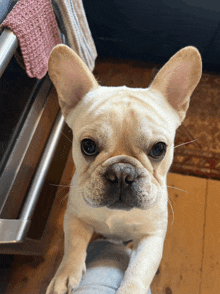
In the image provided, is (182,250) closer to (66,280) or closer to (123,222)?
(123,222)

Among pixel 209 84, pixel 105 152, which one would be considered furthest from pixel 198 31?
pixel 105 152

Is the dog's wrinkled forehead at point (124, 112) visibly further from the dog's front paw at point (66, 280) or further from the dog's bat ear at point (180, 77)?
the dog's front paw at point (66, 280)

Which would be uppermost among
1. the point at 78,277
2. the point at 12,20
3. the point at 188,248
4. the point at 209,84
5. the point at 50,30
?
the point at 12,20

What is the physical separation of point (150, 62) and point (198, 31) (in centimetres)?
46

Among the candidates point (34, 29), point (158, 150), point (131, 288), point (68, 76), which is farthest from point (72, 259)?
point (34, 29)

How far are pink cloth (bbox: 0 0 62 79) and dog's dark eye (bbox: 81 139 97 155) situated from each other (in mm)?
398

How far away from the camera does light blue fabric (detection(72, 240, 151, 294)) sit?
2.84ft

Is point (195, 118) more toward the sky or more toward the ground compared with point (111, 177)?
more toward the ground

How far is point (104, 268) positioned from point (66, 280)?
0.46ft

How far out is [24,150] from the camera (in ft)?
3.85

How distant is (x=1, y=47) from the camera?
2.78 feet

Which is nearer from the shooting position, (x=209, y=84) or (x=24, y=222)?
(x=24, y=222)

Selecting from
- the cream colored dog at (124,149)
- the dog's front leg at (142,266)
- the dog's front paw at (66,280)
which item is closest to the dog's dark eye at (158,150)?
the cream colored dog at (124,149)

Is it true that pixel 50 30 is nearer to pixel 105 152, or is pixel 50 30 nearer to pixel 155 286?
pixel 105 152
